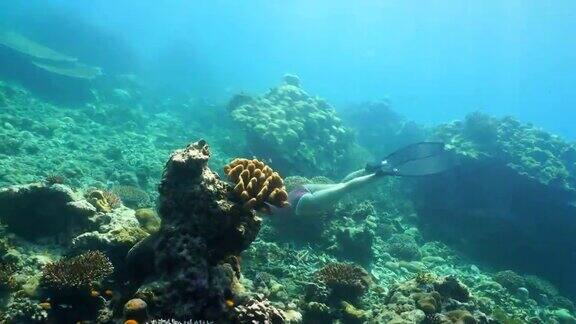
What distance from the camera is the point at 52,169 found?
14734 millimetres

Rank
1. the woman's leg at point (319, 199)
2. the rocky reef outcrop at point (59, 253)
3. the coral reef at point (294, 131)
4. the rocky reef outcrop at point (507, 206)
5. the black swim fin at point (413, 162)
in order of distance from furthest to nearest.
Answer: the coral reef at point (294, 131)
the rocky reef outcrop at point (507, 206)
the black swim fin at point (413, 162)
the woman's leg at point (319, 199)
the rocky reef outcrop at point (59, 253)

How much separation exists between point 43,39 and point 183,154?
3949 centimetres

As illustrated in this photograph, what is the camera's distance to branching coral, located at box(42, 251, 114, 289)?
5977mm

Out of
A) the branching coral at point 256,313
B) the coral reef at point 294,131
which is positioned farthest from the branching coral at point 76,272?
the coral reef at point 294,131

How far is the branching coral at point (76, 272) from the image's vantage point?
598cm

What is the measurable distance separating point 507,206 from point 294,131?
9.91 m

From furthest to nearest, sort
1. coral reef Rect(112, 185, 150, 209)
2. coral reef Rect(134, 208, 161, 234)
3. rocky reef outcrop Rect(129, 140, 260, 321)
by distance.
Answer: coral reef Rect(112, 185, 150, 209)
coral reef Rect(134, 208, 161, 234)
rocky reef outcrop Rect(129, 140, 260, 321)

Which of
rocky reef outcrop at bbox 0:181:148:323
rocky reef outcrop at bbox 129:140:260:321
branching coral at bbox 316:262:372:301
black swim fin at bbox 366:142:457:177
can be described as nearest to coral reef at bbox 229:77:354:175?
black swim fin at bbox 366:142:457:177

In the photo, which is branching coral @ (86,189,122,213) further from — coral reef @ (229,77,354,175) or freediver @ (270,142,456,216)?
coral reef @ (229,77,354,175)

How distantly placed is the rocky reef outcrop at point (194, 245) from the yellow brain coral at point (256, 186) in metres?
0.16

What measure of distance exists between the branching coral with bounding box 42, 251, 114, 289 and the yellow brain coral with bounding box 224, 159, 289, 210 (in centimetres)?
238

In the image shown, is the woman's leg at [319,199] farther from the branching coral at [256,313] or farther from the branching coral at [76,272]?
the branching coral at [76,272]

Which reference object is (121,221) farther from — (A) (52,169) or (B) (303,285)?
(A) (52,169)

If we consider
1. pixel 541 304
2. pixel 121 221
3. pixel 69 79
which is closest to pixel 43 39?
pixel 69 79
